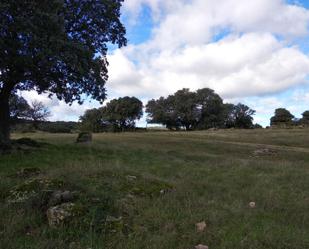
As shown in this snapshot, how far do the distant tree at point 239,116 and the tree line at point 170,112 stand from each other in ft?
21.0

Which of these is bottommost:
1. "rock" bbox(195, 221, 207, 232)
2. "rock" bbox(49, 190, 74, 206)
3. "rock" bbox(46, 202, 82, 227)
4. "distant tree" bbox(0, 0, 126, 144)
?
"rock" bbox(195, 221, 207, 232)

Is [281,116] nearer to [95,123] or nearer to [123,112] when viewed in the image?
[123,112]

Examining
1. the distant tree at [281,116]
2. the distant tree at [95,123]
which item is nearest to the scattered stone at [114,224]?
the distant tree at [95,123]

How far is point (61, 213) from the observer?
21.4 feet

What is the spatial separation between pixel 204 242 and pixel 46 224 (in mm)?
2743

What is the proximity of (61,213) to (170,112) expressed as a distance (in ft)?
311

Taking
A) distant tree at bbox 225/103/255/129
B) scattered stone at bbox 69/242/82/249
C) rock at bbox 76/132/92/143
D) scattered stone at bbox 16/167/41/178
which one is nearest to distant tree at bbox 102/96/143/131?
distant tree at bbox 225/103/255/129

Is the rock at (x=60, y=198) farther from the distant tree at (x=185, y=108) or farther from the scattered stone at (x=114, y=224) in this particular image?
the distant tree at (x=185, y=108)

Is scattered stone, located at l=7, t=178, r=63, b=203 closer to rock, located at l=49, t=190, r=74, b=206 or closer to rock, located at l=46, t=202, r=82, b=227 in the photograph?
rock, located at l=49, t=190, r=74, b=206

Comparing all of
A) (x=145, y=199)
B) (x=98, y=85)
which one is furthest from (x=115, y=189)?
(x=98, y=85)

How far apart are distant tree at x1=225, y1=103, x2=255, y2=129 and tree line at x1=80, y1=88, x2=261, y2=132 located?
6.40m

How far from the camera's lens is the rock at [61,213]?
6.41m

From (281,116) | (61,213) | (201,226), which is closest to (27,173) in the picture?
(61,213)

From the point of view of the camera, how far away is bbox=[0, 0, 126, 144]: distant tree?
16.5 m
